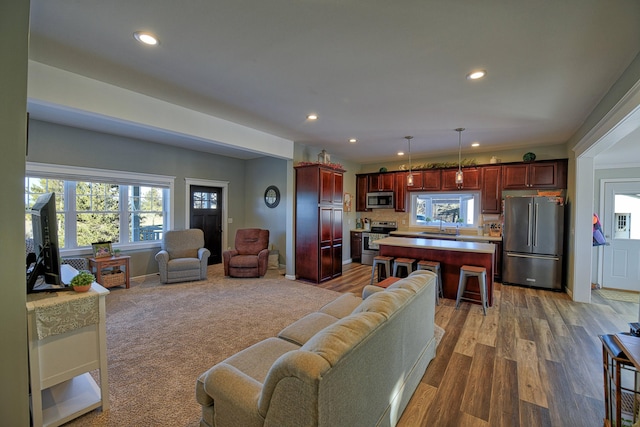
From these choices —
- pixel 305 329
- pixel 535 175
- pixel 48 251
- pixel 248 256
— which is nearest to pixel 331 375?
pixel 305 329

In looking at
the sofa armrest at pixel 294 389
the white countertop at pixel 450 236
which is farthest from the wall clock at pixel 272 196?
the sofa armrest at pixel 294 389

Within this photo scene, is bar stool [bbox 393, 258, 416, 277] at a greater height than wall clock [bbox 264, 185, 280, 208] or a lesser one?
lesser

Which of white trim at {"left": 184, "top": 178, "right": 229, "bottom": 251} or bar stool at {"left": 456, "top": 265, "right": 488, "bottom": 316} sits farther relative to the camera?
white trim at {"left": 184, "top": 178, "right": 229, "bottom": 251}

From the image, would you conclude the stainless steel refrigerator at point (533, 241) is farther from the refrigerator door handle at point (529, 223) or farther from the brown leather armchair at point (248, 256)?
the brown leather armchair at point (248, 256)

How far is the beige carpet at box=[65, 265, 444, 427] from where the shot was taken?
6.32 ft

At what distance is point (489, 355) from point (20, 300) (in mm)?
3573

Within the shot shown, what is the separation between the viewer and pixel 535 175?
524 centimetres

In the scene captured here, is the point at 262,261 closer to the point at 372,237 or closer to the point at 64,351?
the point at 372,237

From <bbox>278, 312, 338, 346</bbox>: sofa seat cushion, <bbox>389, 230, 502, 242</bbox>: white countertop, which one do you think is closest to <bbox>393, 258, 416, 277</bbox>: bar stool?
<bbox>389, 230, 502, 242</bbox>: white countertop

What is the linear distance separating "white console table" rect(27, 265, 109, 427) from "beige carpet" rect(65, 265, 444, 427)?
13cm

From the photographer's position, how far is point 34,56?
236 centimetres

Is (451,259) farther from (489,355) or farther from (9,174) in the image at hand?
(9,174)

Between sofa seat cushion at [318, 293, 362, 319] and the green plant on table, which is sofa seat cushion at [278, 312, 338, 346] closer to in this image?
sofa seat cushion at [318, 293, 362, 319]

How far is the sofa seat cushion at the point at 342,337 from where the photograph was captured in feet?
3.59
